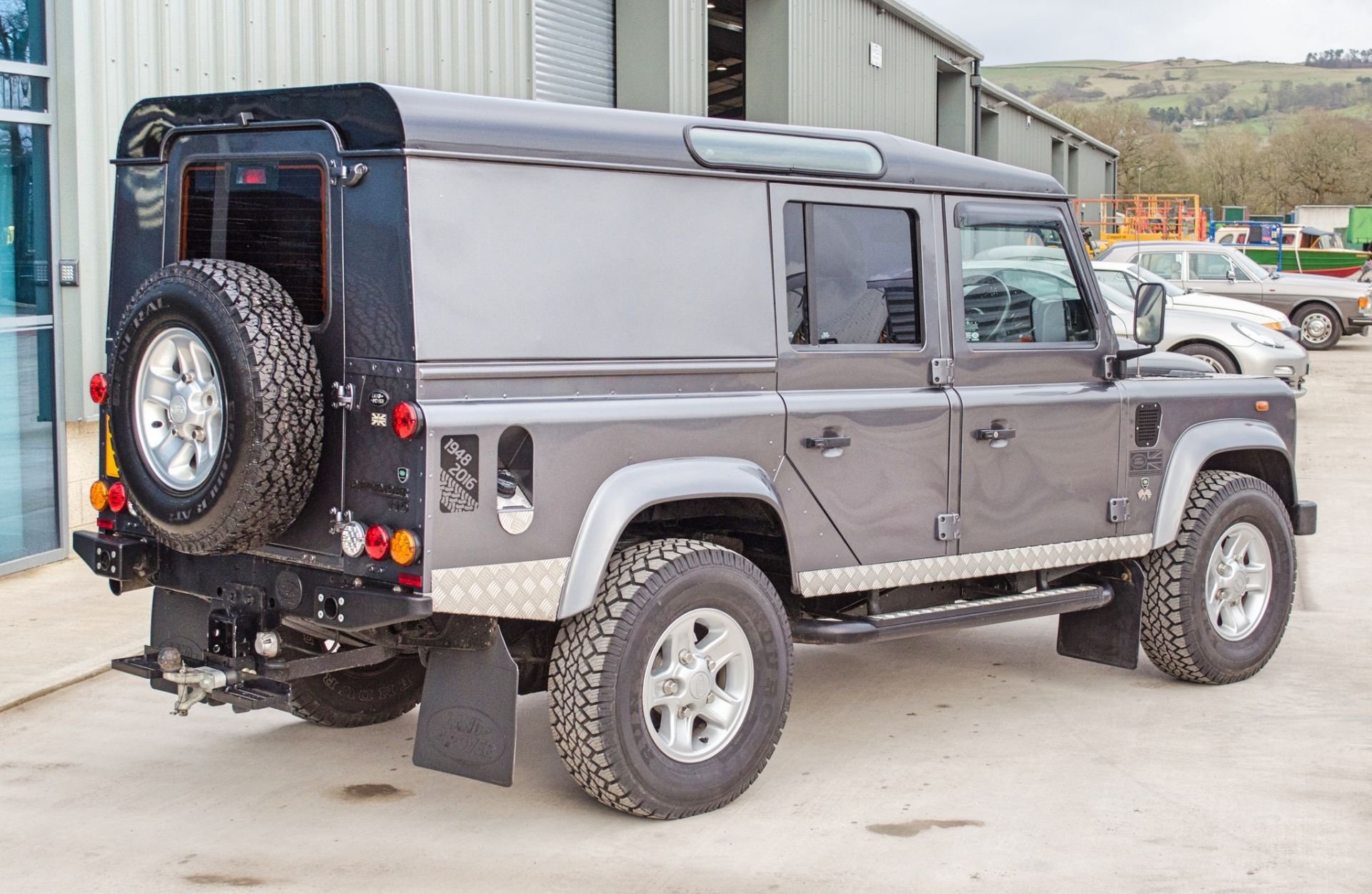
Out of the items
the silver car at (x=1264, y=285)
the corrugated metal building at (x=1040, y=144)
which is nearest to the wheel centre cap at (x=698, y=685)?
the silver car at (x=1264, y=285)

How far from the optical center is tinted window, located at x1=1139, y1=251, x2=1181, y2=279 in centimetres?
1952

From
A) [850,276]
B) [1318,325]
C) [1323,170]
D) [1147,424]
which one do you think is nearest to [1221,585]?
[1147,424]

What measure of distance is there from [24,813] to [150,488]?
4.18 feet

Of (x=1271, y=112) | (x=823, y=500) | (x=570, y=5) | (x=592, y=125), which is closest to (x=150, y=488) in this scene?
(x=592, y=125)

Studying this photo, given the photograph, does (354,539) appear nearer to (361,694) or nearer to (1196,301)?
(361,694)

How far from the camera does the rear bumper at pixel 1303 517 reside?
6891mm

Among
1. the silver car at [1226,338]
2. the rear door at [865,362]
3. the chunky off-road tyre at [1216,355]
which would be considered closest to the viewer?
the rear door at [865,362]

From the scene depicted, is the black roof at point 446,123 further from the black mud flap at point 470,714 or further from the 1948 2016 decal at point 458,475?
the black mud flap at point 470,714

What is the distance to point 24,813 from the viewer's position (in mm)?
4883

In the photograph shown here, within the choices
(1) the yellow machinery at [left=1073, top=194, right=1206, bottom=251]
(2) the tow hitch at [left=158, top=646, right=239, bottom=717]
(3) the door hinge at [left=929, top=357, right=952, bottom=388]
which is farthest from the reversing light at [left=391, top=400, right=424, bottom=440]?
(1) the yellow machinery at [left=1073, top=194, right=1206, bottom=251]

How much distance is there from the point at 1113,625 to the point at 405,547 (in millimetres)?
3505

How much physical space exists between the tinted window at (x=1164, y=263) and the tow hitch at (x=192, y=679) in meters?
16.8

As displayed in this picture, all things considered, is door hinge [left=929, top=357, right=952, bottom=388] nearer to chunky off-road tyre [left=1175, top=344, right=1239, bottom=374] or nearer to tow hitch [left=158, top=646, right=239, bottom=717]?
tow hitch [left=158, top=646, right=239, bottom=717]

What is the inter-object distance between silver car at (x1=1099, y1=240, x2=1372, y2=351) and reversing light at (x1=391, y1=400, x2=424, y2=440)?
49.5ft
